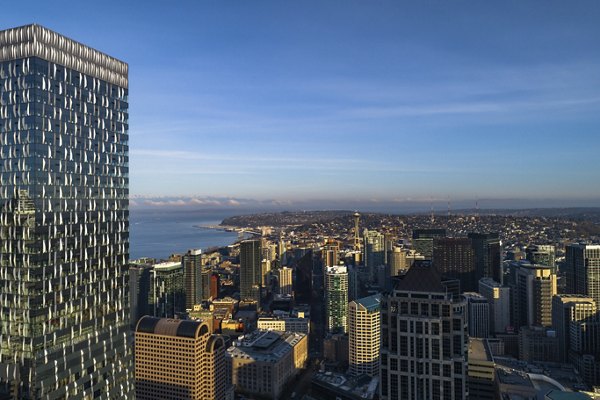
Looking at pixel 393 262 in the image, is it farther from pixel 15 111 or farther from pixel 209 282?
pixel 15 111

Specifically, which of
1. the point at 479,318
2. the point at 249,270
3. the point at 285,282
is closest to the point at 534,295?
the point at 479,318

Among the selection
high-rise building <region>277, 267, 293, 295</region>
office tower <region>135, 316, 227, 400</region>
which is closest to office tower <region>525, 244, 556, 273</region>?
high-rise building <region>277, 267, 293, 295</region>

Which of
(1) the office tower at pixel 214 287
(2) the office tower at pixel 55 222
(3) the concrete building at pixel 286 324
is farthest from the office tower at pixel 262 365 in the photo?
(1) the office tower at pixel 214 287

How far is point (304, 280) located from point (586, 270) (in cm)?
5732

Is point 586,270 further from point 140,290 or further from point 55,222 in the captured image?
point 55,222

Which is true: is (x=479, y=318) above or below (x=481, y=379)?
below


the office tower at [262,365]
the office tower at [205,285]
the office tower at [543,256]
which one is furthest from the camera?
the office tower at [205,285]

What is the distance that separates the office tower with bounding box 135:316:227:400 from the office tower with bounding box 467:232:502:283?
69.9m

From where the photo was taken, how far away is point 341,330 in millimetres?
75875

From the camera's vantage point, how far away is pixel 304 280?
113 metres

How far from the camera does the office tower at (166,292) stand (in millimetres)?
79312

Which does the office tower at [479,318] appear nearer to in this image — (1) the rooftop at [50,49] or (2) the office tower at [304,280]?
(2) the office tower at [304,280]

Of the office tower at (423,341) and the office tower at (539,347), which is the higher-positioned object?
the office tower at (423,341)

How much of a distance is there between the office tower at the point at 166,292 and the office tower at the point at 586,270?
219 feet
